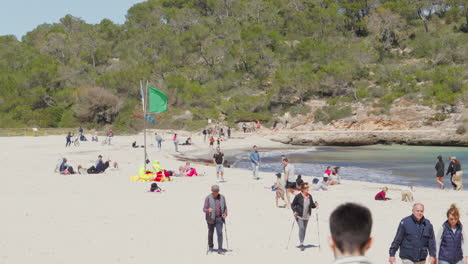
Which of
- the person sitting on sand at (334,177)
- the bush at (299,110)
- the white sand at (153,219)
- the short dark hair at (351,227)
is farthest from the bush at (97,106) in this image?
the short dark hair at (351,227)

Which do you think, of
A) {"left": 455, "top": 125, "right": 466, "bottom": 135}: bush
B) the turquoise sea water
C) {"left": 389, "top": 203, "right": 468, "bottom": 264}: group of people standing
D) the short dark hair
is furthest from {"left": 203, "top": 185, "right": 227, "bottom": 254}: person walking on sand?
{"left": 455, "top": 125, "right": 466, "bottom": 135}: bush

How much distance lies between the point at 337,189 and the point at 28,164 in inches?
647

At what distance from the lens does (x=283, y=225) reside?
415 inches

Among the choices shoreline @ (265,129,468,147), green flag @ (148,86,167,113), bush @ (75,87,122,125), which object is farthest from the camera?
bush @ (75,87,122,125)

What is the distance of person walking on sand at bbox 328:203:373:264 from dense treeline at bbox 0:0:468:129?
5091cm

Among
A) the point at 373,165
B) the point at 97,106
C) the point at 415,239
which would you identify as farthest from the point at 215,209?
the point at 97,106

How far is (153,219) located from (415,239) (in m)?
7.03

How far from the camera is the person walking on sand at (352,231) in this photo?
84.7 inches

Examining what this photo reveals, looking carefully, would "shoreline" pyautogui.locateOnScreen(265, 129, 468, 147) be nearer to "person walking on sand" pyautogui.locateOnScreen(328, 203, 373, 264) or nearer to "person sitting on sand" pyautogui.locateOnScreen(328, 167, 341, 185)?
"person sitting on sand" pyautogui.locateOnScreen(328, 167, 341, 185)

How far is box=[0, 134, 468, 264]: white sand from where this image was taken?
8.12m

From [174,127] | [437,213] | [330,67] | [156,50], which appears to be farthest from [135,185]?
[156,50]

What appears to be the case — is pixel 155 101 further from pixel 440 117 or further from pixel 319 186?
pixel 440 117

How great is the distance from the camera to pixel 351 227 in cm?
216

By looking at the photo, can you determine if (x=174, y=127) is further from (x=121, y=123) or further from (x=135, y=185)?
(x=135, y=185)
